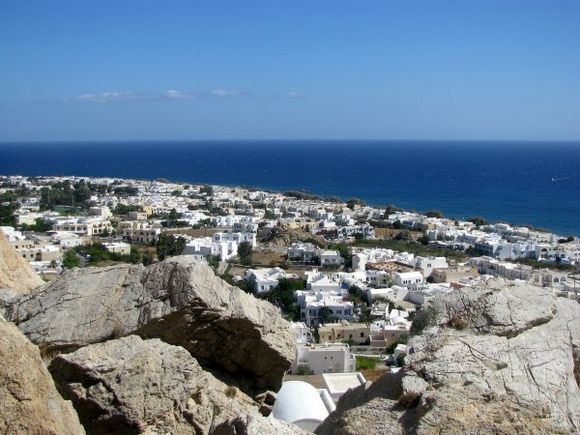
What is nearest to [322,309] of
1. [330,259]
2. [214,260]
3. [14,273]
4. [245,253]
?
[214,260]

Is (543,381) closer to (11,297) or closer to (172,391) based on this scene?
(172,391)

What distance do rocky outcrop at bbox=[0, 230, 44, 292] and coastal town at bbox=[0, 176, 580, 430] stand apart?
19.9ft

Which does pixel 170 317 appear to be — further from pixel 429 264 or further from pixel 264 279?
pixel 429 264

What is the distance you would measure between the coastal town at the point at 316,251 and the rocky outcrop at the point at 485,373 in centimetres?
730

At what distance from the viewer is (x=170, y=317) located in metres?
7.16

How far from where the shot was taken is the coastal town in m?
29.6

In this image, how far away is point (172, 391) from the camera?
20.6 feet

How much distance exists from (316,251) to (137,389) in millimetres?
43474

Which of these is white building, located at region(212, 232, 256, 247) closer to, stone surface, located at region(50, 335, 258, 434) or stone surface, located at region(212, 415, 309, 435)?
stone surface, located at region(50, 335, 258, 434)

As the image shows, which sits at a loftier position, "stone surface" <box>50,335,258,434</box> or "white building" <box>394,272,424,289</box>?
"stone surface" <box>50,335,258,434</box>

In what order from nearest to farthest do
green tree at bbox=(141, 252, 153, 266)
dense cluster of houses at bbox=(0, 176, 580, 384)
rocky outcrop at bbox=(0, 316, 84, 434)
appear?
rocky outcrop at bbox=(0, 316, 84, 434)
dense cluster of houses at bbox=(0, 176, 580, 384)
green tree at bbox=(141, 252, 153, 266)

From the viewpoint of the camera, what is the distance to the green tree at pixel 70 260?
1515 inches

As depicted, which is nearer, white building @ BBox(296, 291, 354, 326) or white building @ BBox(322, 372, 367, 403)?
white building @ BBox(322, 372, 367, 403)

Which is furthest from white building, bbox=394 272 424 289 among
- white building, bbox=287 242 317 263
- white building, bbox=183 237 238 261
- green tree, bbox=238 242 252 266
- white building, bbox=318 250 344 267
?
white building, bbox=183 237 238 261
